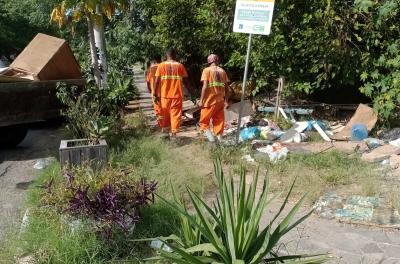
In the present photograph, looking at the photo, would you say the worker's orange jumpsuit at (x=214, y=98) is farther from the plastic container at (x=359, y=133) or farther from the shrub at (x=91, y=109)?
the plastic container at (x=359, y=133)

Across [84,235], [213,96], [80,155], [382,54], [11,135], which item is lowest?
[11,135]

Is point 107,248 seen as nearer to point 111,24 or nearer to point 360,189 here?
Result: point 360,189

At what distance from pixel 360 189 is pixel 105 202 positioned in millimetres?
3128

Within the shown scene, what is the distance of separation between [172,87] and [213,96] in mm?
786

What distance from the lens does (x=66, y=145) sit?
5562 millimetres

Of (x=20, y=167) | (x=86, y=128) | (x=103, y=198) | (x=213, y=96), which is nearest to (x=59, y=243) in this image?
(x=103, y=198)

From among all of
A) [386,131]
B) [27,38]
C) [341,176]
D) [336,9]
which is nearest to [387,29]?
[336,9]

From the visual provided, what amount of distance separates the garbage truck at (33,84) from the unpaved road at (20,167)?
1.37 ft

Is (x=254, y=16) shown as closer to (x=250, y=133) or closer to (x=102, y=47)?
(x=250, y=133)

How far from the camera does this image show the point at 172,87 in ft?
27.8

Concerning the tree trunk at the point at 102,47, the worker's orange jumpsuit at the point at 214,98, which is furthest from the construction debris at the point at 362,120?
the tree trunk at the point at 102,47

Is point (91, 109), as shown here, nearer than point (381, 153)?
No

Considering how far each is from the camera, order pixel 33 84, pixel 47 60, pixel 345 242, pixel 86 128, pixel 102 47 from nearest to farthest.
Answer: pixel 345 242, pixel 86 128, pixel 33 84, pixel 47 60, pixel 102 47

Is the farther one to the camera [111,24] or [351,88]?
[111,24]
